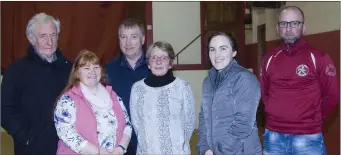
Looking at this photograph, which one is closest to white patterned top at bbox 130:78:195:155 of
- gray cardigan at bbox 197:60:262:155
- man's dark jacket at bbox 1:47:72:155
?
gray cardigan at bbox 197:60:262:155

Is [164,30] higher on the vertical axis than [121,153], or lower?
higher

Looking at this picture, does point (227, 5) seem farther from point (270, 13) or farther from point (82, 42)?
point (82, 42)

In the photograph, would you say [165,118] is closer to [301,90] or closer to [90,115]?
[90,115]

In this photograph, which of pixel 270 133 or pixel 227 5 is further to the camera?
pixel 227 5

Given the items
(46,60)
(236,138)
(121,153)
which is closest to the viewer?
(236,138)

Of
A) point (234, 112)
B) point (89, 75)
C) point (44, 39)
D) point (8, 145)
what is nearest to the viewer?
point (234, 112)

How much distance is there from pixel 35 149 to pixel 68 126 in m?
0.34

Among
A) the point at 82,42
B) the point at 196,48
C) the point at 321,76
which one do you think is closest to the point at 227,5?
the point at 196,48

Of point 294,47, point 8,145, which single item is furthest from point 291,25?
point 8,145

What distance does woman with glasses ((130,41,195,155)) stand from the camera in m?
2.12

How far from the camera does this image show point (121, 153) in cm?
204

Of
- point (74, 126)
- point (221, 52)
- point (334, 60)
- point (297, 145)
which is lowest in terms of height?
point (297, 145)

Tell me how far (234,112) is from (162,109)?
1.46ft

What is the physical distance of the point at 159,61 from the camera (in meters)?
2.16
